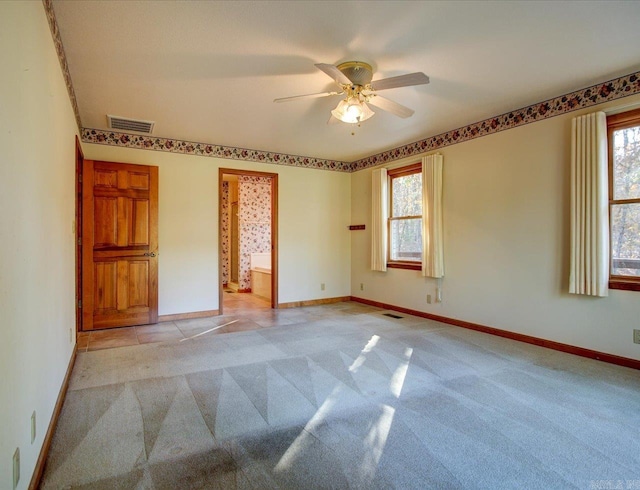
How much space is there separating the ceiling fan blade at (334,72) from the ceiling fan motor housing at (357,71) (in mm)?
54

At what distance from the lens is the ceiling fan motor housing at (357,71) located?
2846mm

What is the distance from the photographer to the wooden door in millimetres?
4430

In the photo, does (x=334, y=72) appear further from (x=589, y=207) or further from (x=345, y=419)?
(x=589, y=207)

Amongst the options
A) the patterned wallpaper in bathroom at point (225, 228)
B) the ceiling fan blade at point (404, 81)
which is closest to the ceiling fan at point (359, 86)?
the ceiling fan blade at point (404, 81)

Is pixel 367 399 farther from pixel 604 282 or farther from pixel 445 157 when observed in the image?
pixel 445 157

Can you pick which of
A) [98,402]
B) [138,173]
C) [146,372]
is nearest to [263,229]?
[138,173]

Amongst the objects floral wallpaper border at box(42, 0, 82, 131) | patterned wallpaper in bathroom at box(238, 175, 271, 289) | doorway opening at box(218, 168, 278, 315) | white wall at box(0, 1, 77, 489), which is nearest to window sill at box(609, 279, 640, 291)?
white wall at box(0, 1, 77, 489)

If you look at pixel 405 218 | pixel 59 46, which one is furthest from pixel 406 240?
pixel 59 46

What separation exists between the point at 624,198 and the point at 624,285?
2.60 feet

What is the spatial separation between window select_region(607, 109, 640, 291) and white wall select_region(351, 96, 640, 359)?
153 millimetres

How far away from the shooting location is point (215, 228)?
214 inches

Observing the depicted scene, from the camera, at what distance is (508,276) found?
4.12m

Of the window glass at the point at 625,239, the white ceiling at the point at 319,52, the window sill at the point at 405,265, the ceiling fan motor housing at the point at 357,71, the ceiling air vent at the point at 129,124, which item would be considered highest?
the white ceiling at the point at 319,52

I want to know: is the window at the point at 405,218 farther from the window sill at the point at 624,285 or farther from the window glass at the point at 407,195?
the window sill at the point at 624,285
